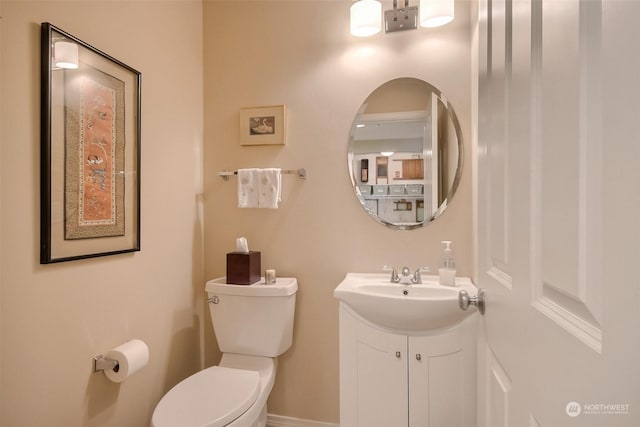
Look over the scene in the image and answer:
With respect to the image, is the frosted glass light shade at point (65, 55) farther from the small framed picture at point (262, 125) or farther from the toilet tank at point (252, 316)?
the toilet tank at point (252, 316)

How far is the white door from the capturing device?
0.33 m

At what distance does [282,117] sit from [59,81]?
101 centimetres

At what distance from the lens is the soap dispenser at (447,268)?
61.2 inches

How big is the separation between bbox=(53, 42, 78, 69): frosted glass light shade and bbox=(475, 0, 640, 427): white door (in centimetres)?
135

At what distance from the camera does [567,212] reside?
0.43m

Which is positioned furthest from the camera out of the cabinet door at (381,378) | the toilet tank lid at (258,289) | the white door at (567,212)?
the toilet tank lid at (258,289)

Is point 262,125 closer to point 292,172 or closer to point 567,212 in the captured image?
point 292,172

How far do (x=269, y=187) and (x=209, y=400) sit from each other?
3.32 ft

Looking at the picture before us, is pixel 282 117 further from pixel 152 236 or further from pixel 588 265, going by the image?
pixel 588 265

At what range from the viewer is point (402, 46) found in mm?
1735

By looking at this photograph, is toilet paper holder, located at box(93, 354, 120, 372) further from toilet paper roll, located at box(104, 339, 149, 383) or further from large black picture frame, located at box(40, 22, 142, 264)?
large black picture frame, located at box(40, 22, 142, 264)

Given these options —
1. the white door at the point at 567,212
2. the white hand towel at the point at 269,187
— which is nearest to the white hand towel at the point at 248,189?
the white hand towel at the point at 269,187

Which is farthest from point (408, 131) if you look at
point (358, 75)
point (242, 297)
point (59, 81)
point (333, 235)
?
point (59, 81)

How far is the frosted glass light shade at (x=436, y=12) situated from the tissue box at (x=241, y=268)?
145cm
